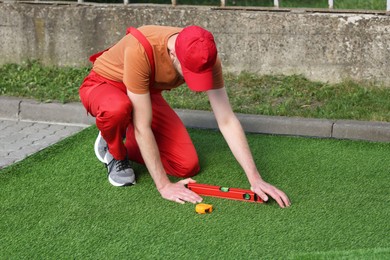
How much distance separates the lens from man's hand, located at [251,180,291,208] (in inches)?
209

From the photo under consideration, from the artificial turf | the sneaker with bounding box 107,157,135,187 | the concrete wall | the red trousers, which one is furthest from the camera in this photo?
the concrete wall

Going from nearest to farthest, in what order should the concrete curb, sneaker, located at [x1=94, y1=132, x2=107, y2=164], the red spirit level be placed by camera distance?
1. the red spirit level
2. sneaker, located at [x1=94, y1=132, x2=107, y2=164]
3. the concrete curb

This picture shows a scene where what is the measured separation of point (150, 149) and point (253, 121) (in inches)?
67.0

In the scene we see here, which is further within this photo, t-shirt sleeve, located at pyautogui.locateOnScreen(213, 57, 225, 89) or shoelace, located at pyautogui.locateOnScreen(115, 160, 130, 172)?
shoelace, located at pyautogui.locateOnScreen(115, 160, 130, 172)

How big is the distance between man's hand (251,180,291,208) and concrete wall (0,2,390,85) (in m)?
2.58

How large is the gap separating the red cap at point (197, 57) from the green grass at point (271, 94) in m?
2.16

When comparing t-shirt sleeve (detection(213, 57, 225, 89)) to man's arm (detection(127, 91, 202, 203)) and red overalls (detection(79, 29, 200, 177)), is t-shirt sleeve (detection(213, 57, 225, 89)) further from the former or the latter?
red overalls (detection(79, 29, 200, 177))

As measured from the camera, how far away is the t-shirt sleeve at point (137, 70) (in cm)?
536

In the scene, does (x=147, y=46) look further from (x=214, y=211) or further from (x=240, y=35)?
(x=240, y=35)

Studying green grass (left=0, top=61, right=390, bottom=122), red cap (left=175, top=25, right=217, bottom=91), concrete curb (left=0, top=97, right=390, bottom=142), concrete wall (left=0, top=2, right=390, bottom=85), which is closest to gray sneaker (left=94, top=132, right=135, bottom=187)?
red cap (left=175, top=25, right=217, bottom=91)

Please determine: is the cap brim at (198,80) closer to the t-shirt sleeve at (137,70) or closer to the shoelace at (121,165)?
the t-shirt sleeve at (137,70)

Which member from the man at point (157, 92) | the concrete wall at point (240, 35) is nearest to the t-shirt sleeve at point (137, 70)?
the man at point (157, 92)

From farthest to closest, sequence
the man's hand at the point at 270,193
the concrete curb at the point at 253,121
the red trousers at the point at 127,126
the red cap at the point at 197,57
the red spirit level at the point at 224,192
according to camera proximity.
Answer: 1. the concrete curb at the point at 253,121
2. the red trousers at the point at 127,126
3. the red spirit level at the point at 224,192
4. the man's hand at the point at 270,193
5. the red cap at the point at 197,57

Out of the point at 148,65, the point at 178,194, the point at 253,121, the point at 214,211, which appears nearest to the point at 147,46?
the point at 148,65
